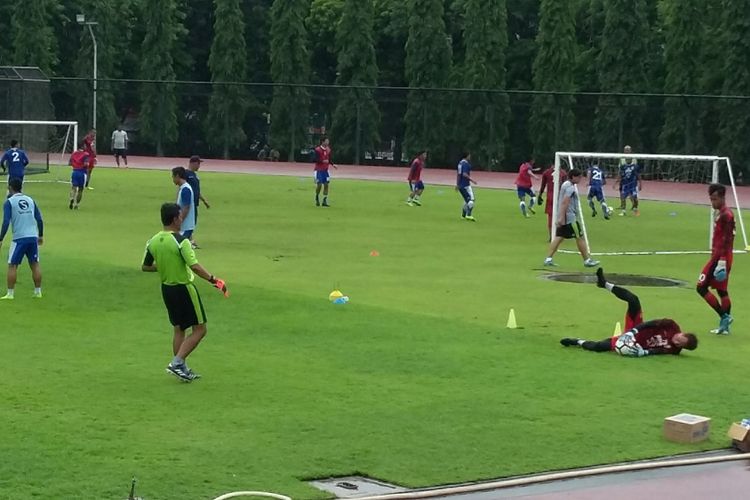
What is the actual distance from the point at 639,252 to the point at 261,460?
60.0 ft

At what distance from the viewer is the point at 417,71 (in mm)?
64938

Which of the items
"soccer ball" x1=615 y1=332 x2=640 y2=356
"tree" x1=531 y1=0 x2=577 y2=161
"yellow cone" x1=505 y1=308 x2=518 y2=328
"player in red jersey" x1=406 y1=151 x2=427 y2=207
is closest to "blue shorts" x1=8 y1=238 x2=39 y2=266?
"yellow cone" x1=505 y1=308 x2=518 y2=328

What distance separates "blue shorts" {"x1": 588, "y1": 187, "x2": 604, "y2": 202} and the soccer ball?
68.8 feet

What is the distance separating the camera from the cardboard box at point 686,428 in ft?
33.6

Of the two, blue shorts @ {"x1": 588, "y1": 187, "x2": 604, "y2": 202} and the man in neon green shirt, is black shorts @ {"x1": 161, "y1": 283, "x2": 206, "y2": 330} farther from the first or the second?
blue shorts @ {"x1": 588, "y1": 187, "x2": 604, "y2": 202}

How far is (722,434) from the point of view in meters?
10.7

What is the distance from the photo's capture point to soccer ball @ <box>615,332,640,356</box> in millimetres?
13961

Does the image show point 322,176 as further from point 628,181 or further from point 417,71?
point 417,71

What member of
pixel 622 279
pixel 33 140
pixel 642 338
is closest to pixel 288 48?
pixel 33 140

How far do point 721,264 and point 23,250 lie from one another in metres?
9.47

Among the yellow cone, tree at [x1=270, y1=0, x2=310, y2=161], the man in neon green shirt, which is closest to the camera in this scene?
the man in neon green shirt

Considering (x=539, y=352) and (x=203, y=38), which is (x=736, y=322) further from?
(x=203, y=38)

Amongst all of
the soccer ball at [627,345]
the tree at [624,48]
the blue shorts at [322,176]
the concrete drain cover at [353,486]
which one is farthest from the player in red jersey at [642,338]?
the tree at [624,48]

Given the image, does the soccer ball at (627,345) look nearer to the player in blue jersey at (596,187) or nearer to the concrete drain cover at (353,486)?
the concrete drain cover at (353,486)
